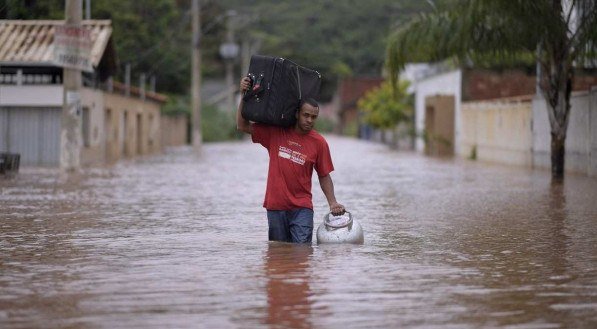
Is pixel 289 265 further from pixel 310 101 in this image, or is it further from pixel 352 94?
pixel 352 94

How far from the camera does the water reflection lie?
27.0 ft

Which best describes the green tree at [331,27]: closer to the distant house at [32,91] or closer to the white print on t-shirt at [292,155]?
the distant house at [32,91]

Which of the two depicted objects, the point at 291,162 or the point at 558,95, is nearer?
the point at 291,162

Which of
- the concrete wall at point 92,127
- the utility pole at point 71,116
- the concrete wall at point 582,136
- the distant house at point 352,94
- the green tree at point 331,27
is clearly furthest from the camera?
the green tree at point 331,27

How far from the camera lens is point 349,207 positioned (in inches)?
770

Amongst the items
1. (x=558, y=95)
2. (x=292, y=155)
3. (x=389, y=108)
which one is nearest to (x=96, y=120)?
(x=558, y=95)

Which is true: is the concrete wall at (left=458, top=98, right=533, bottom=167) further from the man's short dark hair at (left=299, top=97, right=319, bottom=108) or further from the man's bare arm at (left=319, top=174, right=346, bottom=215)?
the man's short dark hair at (left=299, top=97, right=319, bottom=108)

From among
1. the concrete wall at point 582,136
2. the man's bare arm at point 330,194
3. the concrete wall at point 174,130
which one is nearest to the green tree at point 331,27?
the concrete wall at point 174,130

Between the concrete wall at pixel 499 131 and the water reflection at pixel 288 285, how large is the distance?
27.0 metres

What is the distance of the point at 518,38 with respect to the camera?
27.9 m

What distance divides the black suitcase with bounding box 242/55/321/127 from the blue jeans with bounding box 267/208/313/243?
871 millimetres

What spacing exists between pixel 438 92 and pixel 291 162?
48.8 meters

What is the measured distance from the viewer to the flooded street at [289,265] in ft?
27.6

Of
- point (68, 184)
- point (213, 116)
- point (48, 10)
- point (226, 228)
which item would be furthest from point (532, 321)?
point (213, 116)
